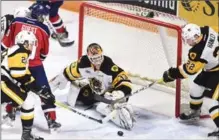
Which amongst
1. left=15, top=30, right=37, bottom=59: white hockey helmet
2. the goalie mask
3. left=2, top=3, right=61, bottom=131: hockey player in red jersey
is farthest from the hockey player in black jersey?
the goalie mask

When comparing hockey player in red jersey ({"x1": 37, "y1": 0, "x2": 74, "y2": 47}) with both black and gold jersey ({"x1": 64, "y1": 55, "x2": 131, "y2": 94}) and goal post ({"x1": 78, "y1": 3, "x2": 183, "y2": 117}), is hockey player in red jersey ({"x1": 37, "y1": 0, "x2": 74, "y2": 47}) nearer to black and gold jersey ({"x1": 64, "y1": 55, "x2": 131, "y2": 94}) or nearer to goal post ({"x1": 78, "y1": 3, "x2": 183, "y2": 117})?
goal post ({"x1": 78, "y1": 3, "x2": 183, "y2": 117})

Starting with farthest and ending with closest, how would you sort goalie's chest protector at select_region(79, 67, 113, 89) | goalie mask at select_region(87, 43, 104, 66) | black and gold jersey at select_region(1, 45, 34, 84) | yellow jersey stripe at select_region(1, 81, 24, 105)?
goalie's chest protector at select_region(79, 67, 113, 89) < goalie mask at select_region(87, 43, 104, 66) < yellow jersey stripe at select_region(1, 81, 24, 105) < black and gold jersey at select_region(1, 45, 34, 84)

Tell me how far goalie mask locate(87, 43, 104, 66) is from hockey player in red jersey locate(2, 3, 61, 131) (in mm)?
282

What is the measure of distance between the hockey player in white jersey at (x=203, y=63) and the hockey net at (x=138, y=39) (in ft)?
0.57

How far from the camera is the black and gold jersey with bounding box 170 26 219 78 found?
406 cm

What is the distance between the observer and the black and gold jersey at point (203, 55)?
13.3ft

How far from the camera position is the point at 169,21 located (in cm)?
455

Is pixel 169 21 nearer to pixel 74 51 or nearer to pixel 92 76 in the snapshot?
pixel 92 76

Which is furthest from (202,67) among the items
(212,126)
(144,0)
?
(144,0)

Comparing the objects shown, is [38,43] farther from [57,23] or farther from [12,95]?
[57,23]

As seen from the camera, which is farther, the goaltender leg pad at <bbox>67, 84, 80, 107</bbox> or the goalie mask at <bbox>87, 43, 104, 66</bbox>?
the goaltender leg pad at <bbox>67, 84, 80, 107</bbox>

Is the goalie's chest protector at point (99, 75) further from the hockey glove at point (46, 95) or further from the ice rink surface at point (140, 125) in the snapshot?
the hockey glove at point (46, 95)

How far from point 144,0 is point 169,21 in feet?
3.67

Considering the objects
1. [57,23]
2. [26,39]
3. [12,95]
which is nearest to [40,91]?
[12,95]
